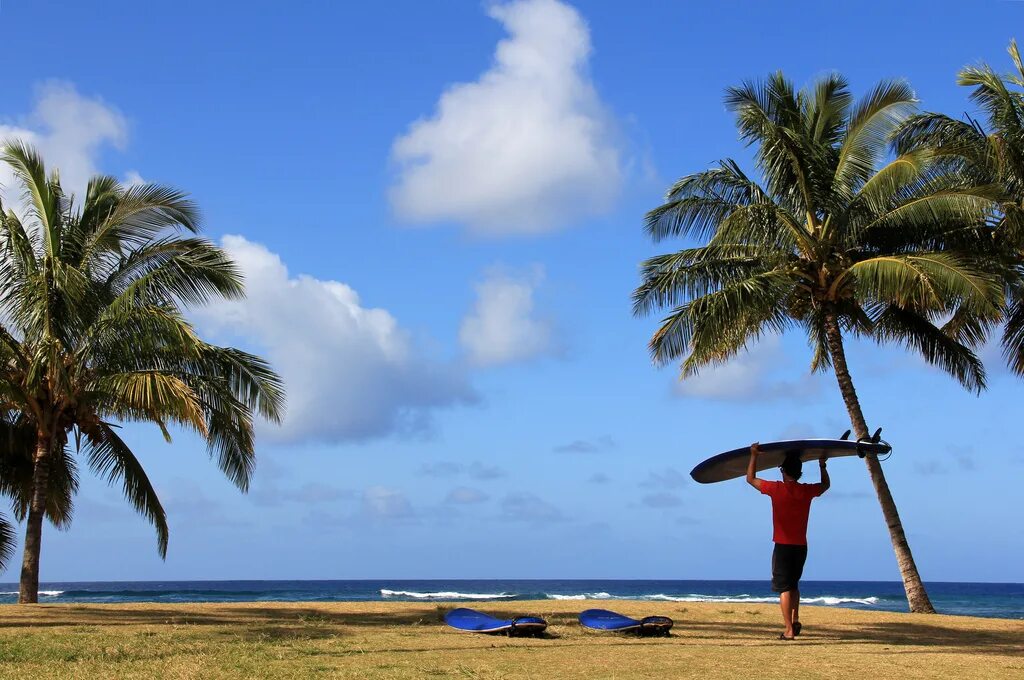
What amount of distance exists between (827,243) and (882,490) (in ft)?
15.0

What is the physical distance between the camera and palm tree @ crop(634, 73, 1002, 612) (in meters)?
17.8

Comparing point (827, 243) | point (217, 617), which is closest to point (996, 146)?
point (827, 243)

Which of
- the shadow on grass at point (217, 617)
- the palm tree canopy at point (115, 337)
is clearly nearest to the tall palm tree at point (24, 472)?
the palm tree canopy at point (115, 337)

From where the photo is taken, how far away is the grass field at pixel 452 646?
7703mm

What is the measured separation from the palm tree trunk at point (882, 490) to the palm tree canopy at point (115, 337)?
Answer: 10376 millimetres

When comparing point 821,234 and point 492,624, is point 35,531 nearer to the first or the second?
point 492,624

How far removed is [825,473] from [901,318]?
36.8 ft

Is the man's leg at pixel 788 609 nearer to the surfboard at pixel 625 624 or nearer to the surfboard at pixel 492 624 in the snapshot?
the surfboard at pixel 625 624

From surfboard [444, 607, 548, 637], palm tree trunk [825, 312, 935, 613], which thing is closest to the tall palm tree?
surfboard [444, 607, 548, 637]

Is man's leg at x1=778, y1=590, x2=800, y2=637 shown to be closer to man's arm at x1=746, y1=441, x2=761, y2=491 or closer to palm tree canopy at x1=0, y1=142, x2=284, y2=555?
man's arm at x1=746, y1=441, x2=761, y2=491

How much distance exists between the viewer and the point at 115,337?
16500 millimetres

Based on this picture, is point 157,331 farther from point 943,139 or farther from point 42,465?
point 943,139

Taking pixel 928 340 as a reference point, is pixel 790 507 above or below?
below

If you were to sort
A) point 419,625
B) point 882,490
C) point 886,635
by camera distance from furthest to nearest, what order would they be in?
point 882,490 < point 419,625 < point 886,635
